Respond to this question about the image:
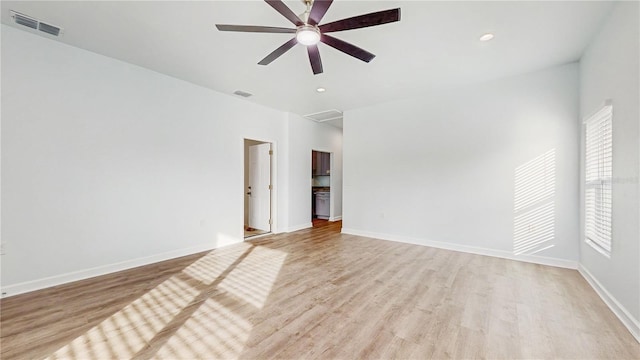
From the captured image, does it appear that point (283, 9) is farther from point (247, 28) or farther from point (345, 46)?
point (345, 46)


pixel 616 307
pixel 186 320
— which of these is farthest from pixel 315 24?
pixel 616 307

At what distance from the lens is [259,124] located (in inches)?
207

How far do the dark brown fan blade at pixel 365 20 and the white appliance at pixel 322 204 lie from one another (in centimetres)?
568

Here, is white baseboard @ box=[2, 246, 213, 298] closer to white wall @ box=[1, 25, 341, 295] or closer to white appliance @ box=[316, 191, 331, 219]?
white wall @ box=[1, 25, 341, 295]

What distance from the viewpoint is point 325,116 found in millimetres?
6195

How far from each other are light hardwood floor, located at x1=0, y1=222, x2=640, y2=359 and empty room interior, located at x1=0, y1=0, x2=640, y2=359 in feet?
0.07

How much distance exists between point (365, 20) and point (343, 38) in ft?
3.22

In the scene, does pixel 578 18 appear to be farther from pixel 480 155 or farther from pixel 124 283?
pixel 124 283

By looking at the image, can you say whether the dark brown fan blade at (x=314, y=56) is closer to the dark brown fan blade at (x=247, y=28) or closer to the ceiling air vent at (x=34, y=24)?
the dark brown fan blade at (x=247, y=28)

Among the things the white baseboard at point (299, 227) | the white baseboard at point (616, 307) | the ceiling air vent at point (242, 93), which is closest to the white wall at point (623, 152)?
the white baseboard at point (616, 307)

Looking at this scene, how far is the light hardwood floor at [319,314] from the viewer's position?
180 cm

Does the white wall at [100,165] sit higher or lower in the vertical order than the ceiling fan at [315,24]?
lower

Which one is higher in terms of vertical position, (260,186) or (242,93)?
(242,93)

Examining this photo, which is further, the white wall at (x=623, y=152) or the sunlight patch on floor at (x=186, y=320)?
the white wall at (x=623, y=152)
